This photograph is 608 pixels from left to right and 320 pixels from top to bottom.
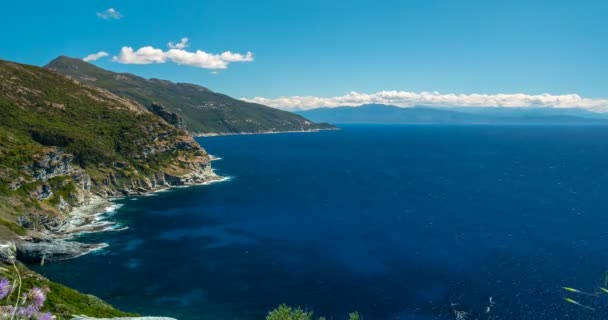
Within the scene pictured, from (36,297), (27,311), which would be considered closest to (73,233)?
(36,297)

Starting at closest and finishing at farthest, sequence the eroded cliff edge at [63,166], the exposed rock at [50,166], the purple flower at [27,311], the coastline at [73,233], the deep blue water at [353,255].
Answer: the purple flower at [27,311] < the deep blue water at [353,255] < the coastline at [73,233] < the eroded cliff edge at [63,166] < the exposed rock at [50,166]

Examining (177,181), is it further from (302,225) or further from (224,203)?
(302,225)

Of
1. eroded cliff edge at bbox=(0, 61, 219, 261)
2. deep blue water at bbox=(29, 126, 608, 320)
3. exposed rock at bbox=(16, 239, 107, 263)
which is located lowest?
deep blue water at bbox=(29, 126, 608, 320)

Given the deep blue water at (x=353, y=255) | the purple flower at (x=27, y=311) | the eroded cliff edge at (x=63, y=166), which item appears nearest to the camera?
the purple flower at (x=27, y=311)

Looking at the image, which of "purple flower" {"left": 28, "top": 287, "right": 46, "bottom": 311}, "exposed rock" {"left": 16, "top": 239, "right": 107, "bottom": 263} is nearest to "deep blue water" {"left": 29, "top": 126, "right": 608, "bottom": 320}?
"exposed rock" {"left": 16, "top": 239, "right": 107, "bottom": 263}

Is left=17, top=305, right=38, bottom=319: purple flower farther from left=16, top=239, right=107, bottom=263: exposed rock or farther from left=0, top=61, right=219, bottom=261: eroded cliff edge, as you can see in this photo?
left=16, top=239, right=107, bottom=263: exposed rock

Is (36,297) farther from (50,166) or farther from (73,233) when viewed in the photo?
(50,166)

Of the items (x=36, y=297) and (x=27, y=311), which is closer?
(x=27, y=311)

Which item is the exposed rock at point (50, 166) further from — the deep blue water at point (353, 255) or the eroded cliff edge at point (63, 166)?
the deep blue water at point (353, 255)

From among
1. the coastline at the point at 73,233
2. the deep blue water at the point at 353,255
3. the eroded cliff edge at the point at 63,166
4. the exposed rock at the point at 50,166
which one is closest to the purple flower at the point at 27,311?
the deep blue water at the point at 353,255
